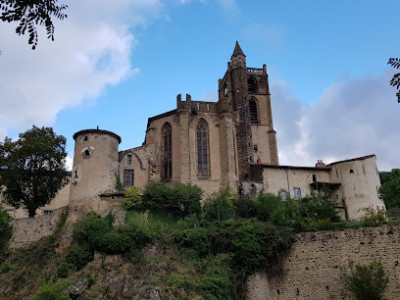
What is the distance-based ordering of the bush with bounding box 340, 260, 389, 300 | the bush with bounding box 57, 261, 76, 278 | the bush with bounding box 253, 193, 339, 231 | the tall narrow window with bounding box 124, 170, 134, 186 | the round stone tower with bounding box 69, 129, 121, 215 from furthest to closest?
the tall narrow window with bounding box 124, 170, 134, 186 < the round stone tower with bounding box 69, 129, 121, 215 < the bush with bounding box 253, 193, 339, 231 < the bush with bounding box 57, 261, 76, 278 < the bush with bounding box 340, 260, 389, 300

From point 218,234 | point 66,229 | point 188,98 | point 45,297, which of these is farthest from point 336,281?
point 188,98

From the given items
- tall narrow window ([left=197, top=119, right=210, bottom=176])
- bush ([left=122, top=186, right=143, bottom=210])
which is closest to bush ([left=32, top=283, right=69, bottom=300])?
bush ([left=122, top=186, right=143, bottom=210])

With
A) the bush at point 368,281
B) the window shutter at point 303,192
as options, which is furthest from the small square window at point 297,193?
the bush at point 368,281

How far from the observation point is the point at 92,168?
33.5m

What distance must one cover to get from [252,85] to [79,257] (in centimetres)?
3108

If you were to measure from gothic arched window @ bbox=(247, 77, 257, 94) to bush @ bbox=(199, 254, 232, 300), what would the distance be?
1112 inches

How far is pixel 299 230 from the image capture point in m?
27.6

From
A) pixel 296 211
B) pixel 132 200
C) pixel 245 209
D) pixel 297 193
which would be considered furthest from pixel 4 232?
pixel 297 193

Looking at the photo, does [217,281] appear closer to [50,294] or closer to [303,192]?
[50,294]

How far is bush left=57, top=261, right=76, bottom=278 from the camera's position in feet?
88.5

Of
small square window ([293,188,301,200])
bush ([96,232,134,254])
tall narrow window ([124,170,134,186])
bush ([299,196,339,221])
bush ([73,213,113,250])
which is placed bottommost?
bush ([96,232,134,254])

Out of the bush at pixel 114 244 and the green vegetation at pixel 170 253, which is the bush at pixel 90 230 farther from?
the bush at pixel 114 244

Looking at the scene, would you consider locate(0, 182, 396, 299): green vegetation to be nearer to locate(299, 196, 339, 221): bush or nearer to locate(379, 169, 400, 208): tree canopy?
locate(299, 196, 339, 221): bush

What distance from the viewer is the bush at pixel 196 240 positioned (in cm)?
2794
